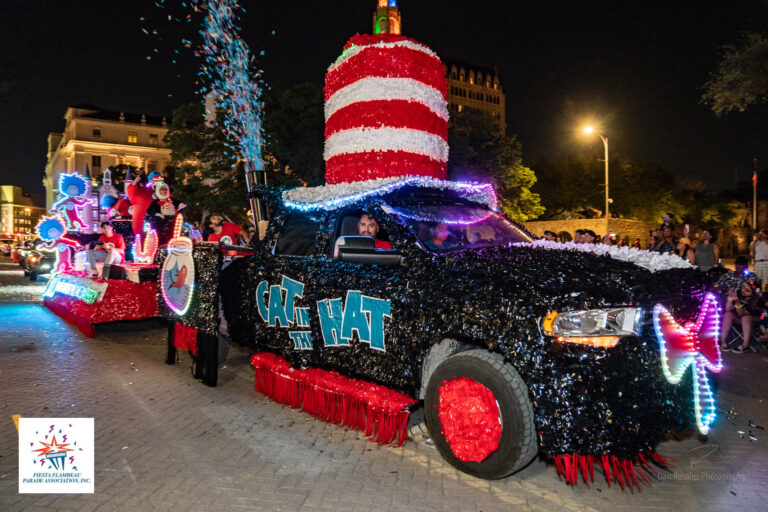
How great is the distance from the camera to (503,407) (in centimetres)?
296

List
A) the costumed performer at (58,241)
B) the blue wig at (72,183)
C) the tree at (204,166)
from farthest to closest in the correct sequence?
the tree at (204,166), the blue wig at (72,183), the costumed performer at (58,241)

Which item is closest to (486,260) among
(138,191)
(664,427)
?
(664,427)

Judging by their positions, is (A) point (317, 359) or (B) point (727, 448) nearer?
(B) point (727, 448)

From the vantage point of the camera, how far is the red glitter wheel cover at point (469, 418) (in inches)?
121

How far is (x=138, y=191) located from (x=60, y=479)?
26.0 feet

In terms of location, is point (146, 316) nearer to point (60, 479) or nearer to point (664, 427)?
point (60, 479)

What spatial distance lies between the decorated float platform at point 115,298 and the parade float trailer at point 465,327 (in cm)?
333

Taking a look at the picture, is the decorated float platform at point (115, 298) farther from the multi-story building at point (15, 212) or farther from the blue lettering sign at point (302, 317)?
the multi-story building at point (15, 212)

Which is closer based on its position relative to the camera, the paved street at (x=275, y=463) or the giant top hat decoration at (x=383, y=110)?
the paved street at (x=275, y=463)

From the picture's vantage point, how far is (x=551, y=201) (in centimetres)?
5303

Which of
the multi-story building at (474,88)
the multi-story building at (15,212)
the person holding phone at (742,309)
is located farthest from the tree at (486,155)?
the multi-story building at (15,212)

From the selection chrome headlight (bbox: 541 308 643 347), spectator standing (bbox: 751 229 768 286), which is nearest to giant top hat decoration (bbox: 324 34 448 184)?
chrome headlight (bbox: 541 308 643 347)

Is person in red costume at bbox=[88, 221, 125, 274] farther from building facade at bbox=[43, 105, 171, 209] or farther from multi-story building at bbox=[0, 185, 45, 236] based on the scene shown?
multi-story building at bbox=[0, 185, 45, 236]

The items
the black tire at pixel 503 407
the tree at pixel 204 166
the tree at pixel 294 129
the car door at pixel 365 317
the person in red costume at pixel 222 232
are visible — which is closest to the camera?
the black tire at pixel 503 407
